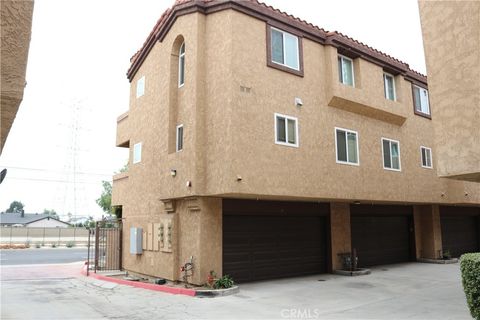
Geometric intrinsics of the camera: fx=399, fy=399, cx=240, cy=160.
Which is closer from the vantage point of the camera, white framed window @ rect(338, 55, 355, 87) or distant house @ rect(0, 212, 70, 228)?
white framed window @ rect(338, 55, 355, 87)

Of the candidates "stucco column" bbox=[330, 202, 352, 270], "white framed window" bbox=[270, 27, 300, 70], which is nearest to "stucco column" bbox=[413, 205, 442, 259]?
"stucco column" bbox=[330, 202, 352, 270]

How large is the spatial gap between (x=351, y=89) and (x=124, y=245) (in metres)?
12.7

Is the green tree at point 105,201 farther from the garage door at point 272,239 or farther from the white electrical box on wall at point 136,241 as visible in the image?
the garage door at point 272,239

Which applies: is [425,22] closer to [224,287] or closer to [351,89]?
[351,89]

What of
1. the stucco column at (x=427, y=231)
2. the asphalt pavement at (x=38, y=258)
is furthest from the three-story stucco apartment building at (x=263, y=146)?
the asphalt pavement at (x=38, y=258)

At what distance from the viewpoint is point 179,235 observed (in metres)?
14.3

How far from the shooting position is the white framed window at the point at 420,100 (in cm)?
2034

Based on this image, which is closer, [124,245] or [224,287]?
[224,287]

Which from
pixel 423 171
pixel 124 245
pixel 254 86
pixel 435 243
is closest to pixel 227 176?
pixel 254 86

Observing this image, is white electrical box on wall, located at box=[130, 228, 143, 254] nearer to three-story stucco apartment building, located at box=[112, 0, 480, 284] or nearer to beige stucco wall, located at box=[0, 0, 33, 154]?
three-story stucco apartment building, located at box=[112, 0, 480, 284]

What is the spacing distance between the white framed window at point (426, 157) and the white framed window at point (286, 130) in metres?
9.11

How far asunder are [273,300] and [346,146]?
279 inches

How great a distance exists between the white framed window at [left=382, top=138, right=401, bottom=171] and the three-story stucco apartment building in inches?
3.6

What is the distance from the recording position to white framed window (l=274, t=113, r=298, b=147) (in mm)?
13524
